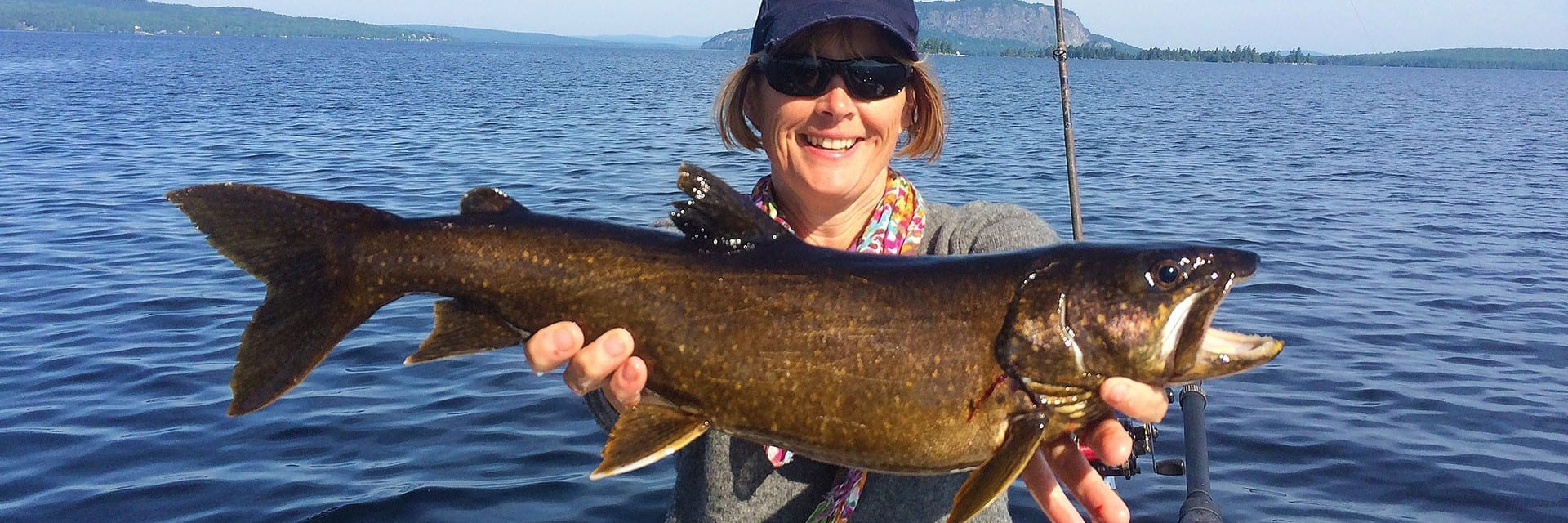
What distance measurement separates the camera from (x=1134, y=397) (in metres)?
2.69

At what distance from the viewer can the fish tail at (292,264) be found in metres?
3.02

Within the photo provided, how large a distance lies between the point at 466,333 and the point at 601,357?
1.43ft

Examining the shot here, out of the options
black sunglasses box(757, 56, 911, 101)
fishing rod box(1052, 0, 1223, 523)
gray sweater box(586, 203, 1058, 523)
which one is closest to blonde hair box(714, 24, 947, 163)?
black sunglasses box(757, 56, 911, 101)

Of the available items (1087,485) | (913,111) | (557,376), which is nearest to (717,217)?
(1087,485)

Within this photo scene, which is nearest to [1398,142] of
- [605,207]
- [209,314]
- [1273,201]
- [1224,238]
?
[1273,201]

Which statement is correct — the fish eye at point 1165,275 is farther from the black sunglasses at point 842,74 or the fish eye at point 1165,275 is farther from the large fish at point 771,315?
the black sunglasses at point 842,74

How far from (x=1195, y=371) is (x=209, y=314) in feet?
35.3

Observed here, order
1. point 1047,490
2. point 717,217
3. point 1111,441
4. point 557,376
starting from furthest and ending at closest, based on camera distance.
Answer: point 557,376 → point 1047,490 → point 717,217 → point 1111,441

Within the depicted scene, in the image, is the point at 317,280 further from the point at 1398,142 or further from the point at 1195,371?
the point at 1398,142

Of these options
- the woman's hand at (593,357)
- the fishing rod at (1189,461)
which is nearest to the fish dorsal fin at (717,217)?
the woman's hand at (593,357)

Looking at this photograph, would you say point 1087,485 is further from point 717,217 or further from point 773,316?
point 717,217

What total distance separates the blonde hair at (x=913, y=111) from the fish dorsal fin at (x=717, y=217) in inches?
41.4

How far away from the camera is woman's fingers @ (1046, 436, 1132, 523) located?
306 centimetres

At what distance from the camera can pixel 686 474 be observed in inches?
152
